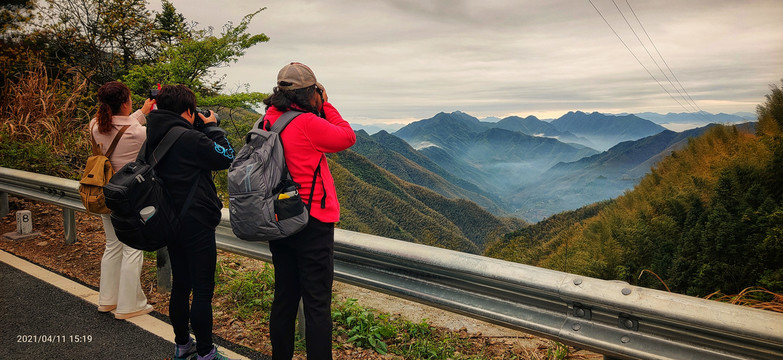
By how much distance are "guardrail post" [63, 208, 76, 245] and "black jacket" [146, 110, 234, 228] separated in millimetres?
3550

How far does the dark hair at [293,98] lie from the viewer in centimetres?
229

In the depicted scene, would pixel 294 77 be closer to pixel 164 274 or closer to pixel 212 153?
pixel 212 153

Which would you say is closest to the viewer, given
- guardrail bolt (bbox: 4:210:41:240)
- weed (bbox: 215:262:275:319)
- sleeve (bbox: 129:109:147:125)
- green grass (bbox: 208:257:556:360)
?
green grass (bbox: 208:257:556:360)

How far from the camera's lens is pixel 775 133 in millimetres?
8867

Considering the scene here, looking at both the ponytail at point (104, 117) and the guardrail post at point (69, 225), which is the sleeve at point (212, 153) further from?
the guardrail post at point (69, 225)

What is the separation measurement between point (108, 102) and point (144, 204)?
3.61 feet

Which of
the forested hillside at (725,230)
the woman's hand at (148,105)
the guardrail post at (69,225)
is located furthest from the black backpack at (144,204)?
the forested hillside at (725,230)

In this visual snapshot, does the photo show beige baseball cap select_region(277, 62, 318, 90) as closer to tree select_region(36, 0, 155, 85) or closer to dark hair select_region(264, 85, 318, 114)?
dark hair select_region(264, 85, 318, 114)

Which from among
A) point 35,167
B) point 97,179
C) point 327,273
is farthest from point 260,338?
point 35,167

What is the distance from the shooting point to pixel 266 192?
2291 millimetres

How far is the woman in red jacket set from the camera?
2.28 metres

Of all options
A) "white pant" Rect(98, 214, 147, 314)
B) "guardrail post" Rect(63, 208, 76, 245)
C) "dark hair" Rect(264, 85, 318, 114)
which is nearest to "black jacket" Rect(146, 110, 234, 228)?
"dark hair" Rect(264, 85, 318, 114)

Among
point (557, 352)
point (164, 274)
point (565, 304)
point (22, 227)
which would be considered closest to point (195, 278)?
point (164, 274)

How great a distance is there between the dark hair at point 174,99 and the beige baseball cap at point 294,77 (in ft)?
2.68
